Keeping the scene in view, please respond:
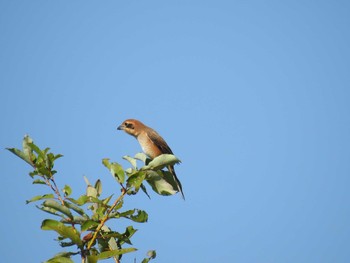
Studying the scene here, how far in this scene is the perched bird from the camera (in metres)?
10.5

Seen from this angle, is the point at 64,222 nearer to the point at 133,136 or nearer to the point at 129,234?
the point at 129,234

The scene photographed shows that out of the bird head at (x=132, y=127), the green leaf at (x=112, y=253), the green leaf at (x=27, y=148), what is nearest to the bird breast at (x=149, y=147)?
the bird head at (x=132, y=127)

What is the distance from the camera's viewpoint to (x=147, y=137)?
A: 34.6ft

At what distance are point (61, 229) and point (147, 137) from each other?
7.32 m

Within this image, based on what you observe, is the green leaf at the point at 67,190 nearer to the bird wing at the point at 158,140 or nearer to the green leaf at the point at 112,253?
the green leaf at the point at 112,253

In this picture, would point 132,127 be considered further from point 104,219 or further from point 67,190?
point 104,219

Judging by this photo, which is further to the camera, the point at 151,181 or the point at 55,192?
the point at 151,181

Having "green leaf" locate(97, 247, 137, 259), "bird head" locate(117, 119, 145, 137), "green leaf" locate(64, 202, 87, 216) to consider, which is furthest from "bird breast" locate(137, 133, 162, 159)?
"green leaf" locate(97, 247, 137, 259)

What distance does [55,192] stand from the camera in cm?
351

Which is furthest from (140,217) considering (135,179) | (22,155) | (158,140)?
(158,140)

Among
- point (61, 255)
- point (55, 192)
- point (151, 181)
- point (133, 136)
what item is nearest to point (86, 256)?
point (61, 255)

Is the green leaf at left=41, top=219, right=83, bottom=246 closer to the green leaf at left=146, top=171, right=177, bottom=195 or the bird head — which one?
the green leaf at left=146, top=171, right=177, bottom=195

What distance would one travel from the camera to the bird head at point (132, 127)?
34.9 feet

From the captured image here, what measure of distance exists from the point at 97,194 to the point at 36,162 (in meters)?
0.61
